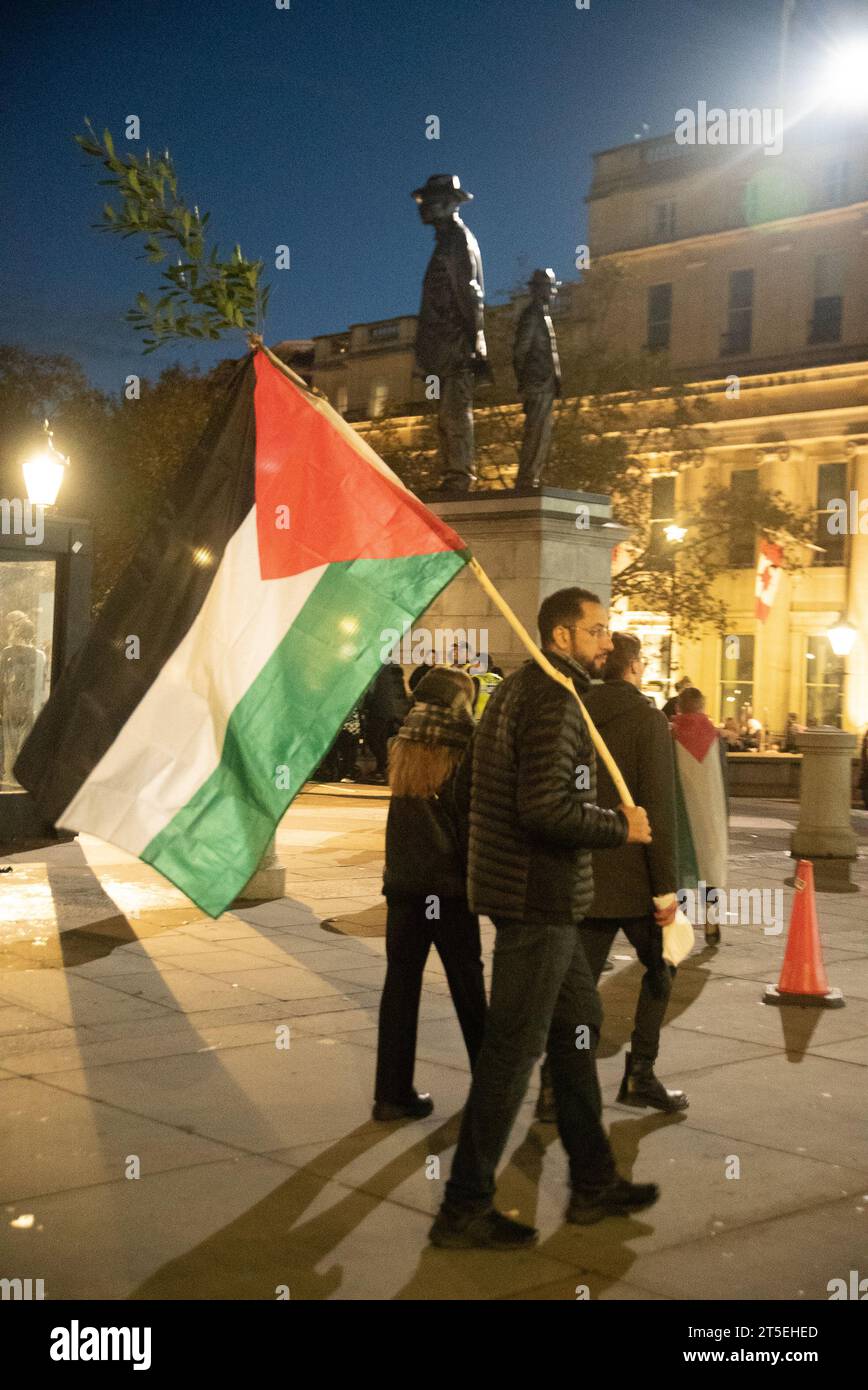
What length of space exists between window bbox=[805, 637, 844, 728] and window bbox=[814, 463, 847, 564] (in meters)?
2.20

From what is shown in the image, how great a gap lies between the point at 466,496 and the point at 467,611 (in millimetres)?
1311

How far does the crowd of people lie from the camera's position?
4816 mm

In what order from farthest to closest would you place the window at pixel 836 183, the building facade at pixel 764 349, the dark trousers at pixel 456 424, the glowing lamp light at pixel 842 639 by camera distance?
the window at pixel 836 183, the building facade at pixel 764 349, the glowing lamp light at pixel 842 639, the dark trousers at pixel 456 424

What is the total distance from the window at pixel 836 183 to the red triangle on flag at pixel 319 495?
1681 inches

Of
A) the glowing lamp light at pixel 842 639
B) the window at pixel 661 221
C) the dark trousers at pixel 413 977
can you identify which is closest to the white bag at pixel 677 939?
A: the dark trousers at pixel 413 977

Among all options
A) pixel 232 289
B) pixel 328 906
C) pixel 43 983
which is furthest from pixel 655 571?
pixel 232 289

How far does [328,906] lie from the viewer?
11.0 metres

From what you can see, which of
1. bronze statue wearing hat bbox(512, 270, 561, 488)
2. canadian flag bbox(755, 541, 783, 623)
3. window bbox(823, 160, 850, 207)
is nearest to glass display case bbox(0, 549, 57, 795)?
bronze statue wearing hat bbox(512, 270, 561, 488)

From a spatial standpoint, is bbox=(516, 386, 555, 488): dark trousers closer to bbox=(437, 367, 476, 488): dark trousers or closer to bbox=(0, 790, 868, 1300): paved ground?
bbox=(437, 367, 476, 488): dark trousers

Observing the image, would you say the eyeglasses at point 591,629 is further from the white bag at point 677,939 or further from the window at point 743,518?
the window at point 743,518

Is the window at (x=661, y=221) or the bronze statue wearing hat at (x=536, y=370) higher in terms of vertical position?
the window at (x=661, y=221)

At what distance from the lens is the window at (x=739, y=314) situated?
1816 inches

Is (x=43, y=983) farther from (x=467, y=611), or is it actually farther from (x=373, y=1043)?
(x=467, y=611)

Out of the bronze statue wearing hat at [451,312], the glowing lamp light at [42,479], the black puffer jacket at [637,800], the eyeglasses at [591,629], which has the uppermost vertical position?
the bronze statue wearing hat at [451,312]
